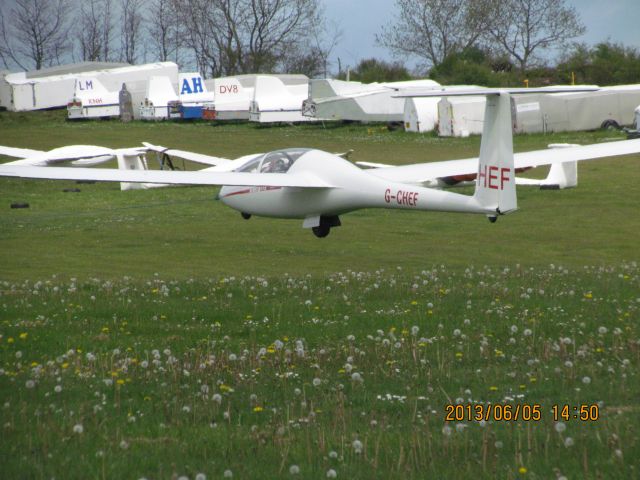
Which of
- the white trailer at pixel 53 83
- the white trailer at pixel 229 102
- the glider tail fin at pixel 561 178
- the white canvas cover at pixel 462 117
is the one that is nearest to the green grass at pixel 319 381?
the glider tail fin at pixel 561 178

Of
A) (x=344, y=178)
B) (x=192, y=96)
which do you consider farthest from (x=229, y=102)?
(x=344, y=178)

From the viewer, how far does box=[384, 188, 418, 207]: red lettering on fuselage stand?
65.7 ft

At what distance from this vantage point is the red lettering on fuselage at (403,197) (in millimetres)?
20031

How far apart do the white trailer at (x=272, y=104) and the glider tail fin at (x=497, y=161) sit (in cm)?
5223

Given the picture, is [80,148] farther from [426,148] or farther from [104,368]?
[104,368]

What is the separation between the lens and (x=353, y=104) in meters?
69.3

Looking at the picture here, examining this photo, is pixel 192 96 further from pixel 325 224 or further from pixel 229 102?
pixel 325 224

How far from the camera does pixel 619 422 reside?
6.27 meters

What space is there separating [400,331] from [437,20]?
9793 centimetres

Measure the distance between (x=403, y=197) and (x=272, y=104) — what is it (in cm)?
5140

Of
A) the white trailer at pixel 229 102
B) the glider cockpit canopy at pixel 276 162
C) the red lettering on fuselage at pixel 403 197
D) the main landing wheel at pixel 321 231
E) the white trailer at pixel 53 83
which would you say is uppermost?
the white trailer at pixel 53 83

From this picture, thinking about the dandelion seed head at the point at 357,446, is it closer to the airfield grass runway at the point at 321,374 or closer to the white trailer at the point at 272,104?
the airfield grass runway at the point at 321,374

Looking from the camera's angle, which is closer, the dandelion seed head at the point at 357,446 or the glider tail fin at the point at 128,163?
the dandelion seed head at the point at 357,446

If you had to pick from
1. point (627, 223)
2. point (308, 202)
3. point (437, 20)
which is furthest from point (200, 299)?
point (437, 20)
